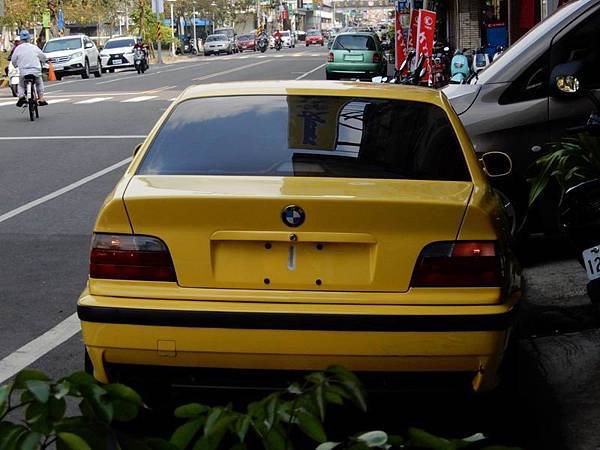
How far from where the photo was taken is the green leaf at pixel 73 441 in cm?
192

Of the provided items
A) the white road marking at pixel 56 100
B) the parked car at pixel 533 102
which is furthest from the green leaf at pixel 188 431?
the white road marking at pixel 56 100

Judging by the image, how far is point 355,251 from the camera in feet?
14.9

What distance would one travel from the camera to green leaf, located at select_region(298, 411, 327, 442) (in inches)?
82.0

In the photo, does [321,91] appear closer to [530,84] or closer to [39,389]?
[530,84]

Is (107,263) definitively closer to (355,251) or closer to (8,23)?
(355,251)

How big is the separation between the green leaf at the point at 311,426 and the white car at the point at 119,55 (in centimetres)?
5481

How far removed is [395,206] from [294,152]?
0.73 meters

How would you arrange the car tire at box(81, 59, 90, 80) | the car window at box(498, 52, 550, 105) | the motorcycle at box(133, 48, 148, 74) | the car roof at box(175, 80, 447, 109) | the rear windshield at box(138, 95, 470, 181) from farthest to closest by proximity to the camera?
the motorcycle at box(133, 48, 148, 74) → the car tire at box(81, 59, 90, 80) → the car window at box(498, 52, 550, 105) → the car roof at box(175, 80, 447, 109) → the rear windshield at box(138, 95, 470, 181)

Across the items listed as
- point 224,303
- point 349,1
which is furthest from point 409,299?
point 349,1

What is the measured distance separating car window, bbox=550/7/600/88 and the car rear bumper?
442 centimetres

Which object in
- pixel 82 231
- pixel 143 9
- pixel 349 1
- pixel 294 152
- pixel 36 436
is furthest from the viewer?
pixel 349 1

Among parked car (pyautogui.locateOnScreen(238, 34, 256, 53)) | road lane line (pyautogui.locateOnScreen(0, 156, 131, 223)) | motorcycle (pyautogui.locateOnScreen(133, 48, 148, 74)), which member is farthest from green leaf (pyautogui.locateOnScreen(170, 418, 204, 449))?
parked car (pyautogui.locateOnScreen(238, 34, 256, 53))

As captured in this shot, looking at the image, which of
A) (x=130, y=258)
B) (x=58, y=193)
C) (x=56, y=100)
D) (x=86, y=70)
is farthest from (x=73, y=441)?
(x=86, y=70)

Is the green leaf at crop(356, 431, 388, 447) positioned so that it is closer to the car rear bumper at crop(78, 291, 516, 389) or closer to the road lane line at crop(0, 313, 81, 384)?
the car rear bumper at crop(78, 291, 516, 389)
